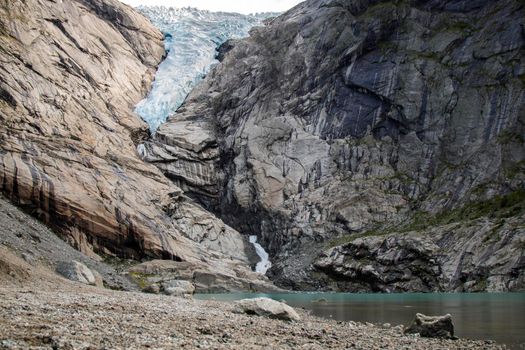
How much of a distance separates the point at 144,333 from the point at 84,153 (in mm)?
82080

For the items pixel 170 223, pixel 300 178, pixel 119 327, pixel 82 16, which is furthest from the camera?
pixel 82 16

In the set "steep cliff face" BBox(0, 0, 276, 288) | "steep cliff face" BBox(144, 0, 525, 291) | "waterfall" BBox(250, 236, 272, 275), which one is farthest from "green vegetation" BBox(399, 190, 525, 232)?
"steep cliff face" BBox(0, 0, 276, 288)

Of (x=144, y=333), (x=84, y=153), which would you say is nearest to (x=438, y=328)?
(x=144, y=333)

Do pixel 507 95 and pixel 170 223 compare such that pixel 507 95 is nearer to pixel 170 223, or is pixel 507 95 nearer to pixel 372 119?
pixel 372 119

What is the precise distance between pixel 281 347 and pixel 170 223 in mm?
80556

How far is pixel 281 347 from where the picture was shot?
1730cm

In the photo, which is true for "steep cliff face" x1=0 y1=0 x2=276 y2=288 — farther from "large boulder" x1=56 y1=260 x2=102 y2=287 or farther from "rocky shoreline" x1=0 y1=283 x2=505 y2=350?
"rocky shoreline" x1=0 y1=283 x2=505 y2=350

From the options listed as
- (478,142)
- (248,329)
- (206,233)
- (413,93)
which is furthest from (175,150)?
(248,329)

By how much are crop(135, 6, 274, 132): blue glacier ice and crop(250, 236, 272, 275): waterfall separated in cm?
4940

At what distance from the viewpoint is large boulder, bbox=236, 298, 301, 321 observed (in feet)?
94.6

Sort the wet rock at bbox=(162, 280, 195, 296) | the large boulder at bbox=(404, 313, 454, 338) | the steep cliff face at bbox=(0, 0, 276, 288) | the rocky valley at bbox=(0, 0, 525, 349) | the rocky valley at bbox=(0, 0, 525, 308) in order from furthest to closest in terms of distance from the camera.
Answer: the rocky valley at bbox=(0, 0, 525, 308) → the rocky valley at bbox=(0, 0, 525, 349) → the steep cliff face at bbox=(0, 0, 276, 288) → the wet rock at bbox=(162, 280, 195, 296) → the large boulder at bbox=(404, 313, 454, 338)

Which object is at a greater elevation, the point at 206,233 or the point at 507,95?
the point at 507,95

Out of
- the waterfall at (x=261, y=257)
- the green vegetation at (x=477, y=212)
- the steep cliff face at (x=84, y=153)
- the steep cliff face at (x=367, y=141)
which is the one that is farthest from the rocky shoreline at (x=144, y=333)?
the waterfall at (x=261, y=257)

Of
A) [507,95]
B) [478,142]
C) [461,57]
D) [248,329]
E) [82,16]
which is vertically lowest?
[248,329]
